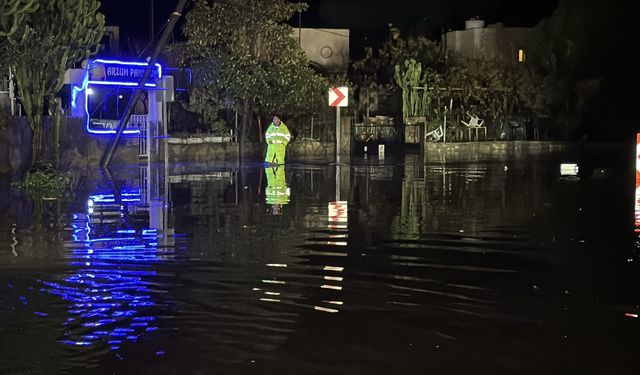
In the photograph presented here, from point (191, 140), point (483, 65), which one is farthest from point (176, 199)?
point (483, 65)

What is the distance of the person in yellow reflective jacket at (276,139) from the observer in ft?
86.4

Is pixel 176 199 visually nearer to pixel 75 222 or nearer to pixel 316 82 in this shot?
pixel 75 222

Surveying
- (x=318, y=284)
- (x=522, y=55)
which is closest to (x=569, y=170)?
(x=318, y=284)

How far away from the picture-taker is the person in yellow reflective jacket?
26328mm

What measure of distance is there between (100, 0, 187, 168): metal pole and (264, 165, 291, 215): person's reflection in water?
13.0 ft

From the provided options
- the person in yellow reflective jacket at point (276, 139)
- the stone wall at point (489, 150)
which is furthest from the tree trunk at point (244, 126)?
the stone wall at point (489, 150)

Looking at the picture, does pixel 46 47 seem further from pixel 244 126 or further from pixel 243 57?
pixel 244 126

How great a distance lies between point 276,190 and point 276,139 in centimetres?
797

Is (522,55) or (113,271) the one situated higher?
(522,55)

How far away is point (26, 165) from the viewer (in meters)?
24.3

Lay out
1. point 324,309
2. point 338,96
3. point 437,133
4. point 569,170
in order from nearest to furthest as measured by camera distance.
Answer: point 324,309 < point 569,170 < point 338,96 < point 437,133

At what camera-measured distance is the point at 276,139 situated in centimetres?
2677

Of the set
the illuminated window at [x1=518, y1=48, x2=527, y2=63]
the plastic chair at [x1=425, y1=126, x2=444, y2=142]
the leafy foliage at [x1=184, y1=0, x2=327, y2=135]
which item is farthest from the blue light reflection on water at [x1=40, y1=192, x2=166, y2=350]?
the illuminated window at [x1=518, y1=48, x2=527, y2=63]

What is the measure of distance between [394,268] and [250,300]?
86.0 inches
